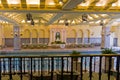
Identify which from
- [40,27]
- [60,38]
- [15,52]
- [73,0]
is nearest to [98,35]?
[60,38]

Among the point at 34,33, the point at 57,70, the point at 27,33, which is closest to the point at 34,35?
the point at 34,33

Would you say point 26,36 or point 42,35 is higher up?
point 42,35

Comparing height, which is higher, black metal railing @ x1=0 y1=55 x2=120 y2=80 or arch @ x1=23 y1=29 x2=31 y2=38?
arch @ x1=23 y1=29 x2=31 y2=38

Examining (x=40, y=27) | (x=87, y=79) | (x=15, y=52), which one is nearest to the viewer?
(x=87, y=79)

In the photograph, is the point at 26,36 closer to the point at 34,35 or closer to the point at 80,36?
the point at 34,35

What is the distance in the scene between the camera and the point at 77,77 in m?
4.95

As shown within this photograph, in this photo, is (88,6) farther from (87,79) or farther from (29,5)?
(87,79)

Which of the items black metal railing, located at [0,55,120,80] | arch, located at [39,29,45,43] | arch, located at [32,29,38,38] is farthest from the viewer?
arch, located at [39,29,45,43]

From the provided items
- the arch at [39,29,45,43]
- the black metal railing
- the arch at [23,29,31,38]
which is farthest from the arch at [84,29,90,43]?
the black metal railing

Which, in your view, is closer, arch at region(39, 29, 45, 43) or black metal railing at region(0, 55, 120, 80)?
black metal railing at region(0, 55, 120, 80)

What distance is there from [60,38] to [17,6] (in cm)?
1721

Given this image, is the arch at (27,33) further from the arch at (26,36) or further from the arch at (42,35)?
the arch at (42,35)

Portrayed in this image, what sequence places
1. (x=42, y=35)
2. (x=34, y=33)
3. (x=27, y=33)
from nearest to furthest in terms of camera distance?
1. (x=27, y=33)
2. (x=34, y=33)
3. (x=42, y=35)

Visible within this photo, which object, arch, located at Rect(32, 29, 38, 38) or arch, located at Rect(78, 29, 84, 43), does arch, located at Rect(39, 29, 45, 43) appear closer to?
arch, located at Rect(32, 29, 38, 38)
